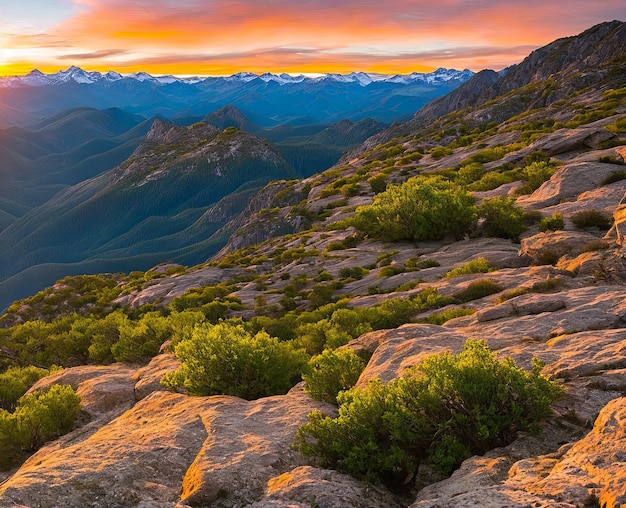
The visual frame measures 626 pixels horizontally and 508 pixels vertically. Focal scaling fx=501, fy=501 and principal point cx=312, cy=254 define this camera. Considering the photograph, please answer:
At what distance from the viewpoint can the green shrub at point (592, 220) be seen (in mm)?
23969

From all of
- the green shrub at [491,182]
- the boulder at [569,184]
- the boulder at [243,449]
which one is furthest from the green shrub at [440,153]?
the boulder at [243,449]

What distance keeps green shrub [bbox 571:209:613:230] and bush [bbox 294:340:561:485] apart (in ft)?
55.3

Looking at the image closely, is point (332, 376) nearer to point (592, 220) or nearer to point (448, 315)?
point (448, 315)

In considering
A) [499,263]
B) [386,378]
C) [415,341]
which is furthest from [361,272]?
[386,378]

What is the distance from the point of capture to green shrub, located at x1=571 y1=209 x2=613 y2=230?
2397cm

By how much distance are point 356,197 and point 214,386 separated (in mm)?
43465

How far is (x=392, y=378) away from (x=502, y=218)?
730 inches

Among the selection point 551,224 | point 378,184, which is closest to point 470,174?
point 378,184

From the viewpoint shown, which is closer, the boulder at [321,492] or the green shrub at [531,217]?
the boulder at [321,492]

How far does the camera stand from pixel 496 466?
342 inches

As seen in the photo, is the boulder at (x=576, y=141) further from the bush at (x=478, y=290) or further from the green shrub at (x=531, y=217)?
the bush at (x=478, y=290)

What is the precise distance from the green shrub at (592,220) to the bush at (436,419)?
55.3 ft

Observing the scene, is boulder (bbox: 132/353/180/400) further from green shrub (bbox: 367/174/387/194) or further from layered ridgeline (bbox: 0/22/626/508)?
green shrub (bbox: 367/174/387/194)

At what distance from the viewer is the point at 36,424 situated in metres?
15.8
